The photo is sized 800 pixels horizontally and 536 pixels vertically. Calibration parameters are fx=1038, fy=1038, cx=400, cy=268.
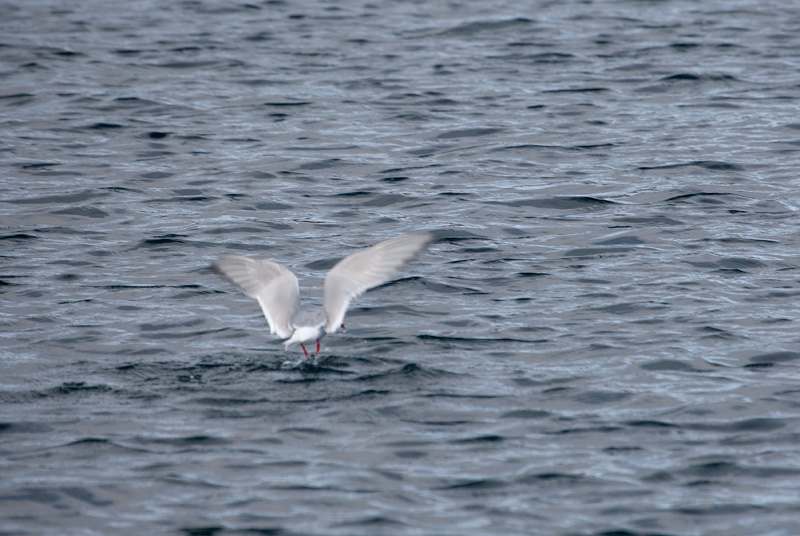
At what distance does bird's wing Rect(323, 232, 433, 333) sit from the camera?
869cm

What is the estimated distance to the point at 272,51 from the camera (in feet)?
64.5

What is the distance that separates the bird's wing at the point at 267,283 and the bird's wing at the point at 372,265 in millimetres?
313

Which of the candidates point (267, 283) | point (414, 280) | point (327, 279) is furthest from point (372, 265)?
point (414, 280)

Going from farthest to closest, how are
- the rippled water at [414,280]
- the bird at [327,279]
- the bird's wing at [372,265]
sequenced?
the bird's wing at [372,265] < the bird at [327,279] < the rippled water at [414,280]

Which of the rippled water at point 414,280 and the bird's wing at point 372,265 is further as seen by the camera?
the bird's wing at point 372,265

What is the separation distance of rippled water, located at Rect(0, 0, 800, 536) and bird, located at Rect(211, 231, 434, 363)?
41cm

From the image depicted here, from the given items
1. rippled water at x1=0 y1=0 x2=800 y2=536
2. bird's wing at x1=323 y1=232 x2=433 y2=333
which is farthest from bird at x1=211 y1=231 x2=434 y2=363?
rippled water at x1=0 y1=0 x2=800 y2=536

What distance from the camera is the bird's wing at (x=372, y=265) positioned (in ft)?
28.5

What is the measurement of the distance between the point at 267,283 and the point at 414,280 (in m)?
2.04

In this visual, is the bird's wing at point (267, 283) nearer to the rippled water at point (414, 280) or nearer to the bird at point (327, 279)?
the bird at point (327, 279)

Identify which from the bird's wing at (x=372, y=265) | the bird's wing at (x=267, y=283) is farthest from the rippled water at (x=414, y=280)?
the bird's wing at (x=372, y=265)

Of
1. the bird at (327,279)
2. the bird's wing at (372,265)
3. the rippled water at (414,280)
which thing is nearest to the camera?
the rippled water at (414,280)

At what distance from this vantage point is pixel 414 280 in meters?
10.5

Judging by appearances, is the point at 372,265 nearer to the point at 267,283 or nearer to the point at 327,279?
the point at 327,279
